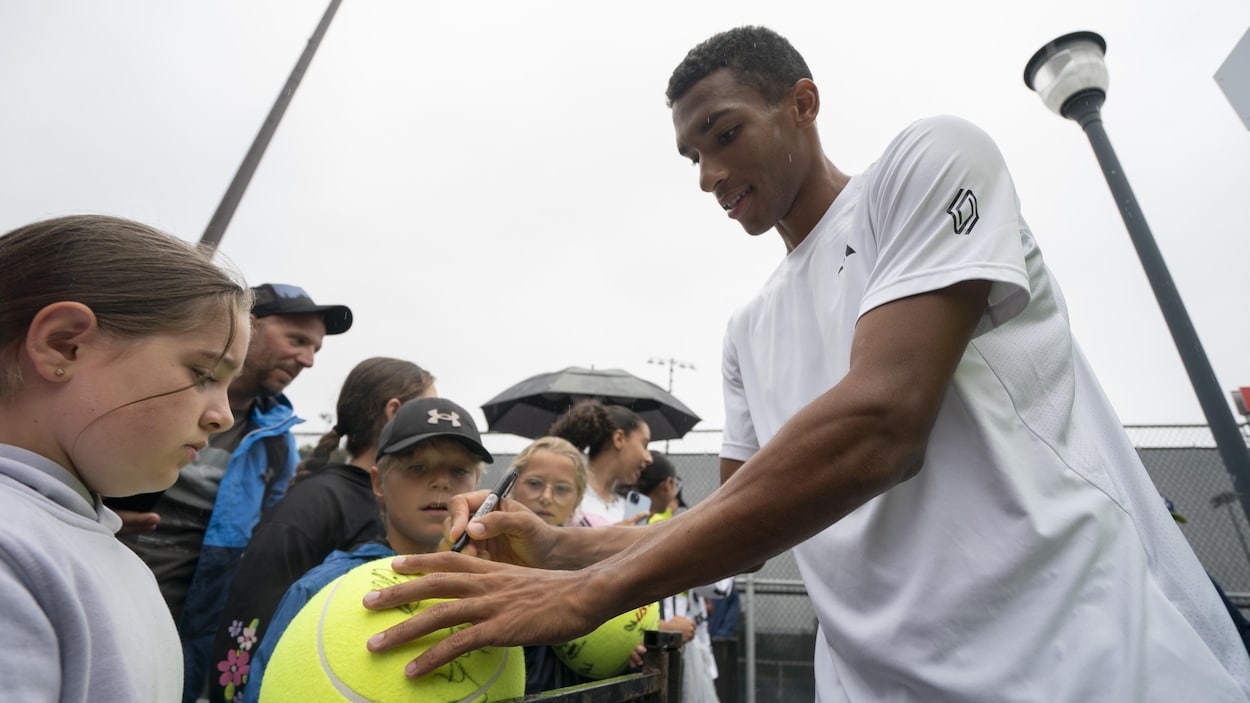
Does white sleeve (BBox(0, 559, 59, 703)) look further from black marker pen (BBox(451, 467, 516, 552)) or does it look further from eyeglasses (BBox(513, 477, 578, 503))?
eyeglasses (BBox(513, 477, 578, 503))

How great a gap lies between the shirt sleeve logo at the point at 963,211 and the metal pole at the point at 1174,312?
13.0 ft

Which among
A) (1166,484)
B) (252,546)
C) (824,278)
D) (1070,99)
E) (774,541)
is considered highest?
(1070,99)

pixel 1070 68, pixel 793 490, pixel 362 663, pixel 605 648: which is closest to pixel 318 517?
pixel 605 648

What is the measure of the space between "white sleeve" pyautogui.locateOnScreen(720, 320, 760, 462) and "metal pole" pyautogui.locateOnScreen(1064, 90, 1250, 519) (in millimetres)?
3582

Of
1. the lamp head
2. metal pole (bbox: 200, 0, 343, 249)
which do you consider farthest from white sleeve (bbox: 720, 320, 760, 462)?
the lamp head

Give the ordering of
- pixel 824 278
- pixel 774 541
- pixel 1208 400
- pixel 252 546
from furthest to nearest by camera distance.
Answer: pixel 1208 400 < pixel 252 546 < pixel 824 278 < pixel 774 541

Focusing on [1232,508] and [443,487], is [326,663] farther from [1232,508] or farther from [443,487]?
[1232,508]

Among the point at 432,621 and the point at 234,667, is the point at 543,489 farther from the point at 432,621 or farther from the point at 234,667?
the point at 432,621

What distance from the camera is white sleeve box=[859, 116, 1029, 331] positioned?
1.27m

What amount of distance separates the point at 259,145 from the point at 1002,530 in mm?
5574

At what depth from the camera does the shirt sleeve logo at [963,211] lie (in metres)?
1.32

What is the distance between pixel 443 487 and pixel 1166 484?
29.2 feet

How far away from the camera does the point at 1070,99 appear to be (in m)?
5.00

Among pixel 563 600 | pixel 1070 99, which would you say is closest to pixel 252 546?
pixel 563 600
